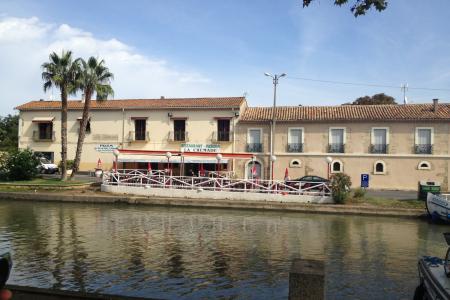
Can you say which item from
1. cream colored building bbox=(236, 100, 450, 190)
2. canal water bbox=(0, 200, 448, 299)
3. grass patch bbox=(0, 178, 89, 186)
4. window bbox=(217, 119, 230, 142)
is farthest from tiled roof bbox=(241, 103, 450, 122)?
grass patch bbox=(0, 178, 89, 186)

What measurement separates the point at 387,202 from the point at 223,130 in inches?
620

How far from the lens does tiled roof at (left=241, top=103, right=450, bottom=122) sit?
102ft

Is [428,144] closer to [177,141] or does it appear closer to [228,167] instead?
[228,167]

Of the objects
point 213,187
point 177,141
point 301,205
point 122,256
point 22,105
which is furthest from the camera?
point 22,105

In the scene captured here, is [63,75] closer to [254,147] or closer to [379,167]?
[254,147]

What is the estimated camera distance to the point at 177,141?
36219 millimetres

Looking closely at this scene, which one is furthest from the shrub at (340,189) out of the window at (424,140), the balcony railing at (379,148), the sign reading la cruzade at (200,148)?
the sign reading la cruzade at (200,148)

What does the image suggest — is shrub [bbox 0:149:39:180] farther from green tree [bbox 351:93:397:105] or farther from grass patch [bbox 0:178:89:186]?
green tree [bbox 351:93:397:105]

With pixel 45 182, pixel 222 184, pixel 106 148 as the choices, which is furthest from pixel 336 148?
pixel 45 182

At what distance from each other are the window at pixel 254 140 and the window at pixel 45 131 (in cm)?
1820

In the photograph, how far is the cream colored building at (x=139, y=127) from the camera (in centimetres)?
3531

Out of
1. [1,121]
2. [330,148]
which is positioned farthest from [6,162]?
[1,121]

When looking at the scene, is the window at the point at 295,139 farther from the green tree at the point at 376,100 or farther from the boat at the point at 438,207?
the green tree at the point at 376,100

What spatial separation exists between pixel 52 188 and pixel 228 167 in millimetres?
13320
